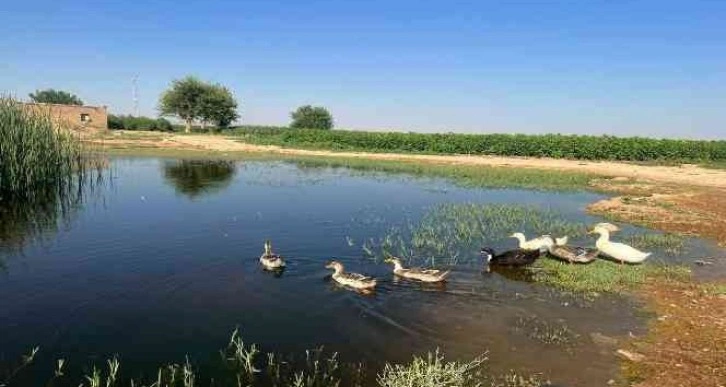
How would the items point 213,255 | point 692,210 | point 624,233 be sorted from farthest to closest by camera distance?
point 692,210
point 624,233
point 213,255

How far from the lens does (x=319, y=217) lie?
21.4 metres

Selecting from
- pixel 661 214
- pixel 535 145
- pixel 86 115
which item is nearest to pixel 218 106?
pixel 86 115

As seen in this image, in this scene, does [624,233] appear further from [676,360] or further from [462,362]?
[462,362]

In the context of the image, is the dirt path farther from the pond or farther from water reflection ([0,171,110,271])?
water reflection ([0,171,110,271])

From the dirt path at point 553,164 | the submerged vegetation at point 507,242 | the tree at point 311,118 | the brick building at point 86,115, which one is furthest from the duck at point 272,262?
the tree at point 311,118

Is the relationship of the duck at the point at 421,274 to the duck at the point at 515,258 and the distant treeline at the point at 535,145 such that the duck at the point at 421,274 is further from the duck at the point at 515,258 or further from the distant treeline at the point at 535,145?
the distant treeline at the point at 535,145

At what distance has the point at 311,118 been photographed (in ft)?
431

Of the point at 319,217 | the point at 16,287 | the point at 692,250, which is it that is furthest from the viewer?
the point at 319,217

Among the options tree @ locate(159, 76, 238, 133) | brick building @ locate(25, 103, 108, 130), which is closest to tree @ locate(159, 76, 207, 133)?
tree @ locate(159, 76, 238, 133)

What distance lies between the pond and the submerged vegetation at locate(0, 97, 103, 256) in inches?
61.3

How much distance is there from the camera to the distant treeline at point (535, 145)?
6138 centimetres

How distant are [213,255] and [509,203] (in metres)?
16.4

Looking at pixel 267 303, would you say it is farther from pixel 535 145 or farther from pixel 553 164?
pixel 535 145

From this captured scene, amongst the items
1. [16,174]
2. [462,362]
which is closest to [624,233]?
[462,362]
